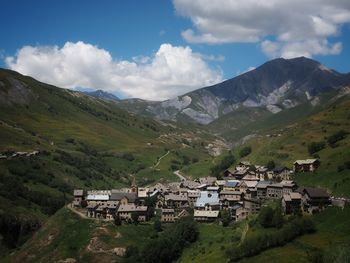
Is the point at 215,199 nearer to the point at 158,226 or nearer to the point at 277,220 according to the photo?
the point at 158,226

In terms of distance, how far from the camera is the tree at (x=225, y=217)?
136 meters

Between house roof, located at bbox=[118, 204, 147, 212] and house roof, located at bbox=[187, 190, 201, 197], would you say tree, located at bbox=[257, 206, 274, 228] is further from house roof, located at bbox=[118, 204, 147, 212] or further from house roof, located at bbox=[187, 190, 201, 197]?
house roof, located at bbox=[187, 190, 201, 197]

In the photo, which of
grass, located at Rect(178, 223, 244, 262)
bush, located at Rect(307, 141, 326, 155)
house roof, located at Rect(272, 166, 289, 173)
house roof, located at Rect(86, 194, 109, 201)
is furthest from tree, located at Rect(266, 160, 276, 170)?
house roof, located at Rect(86, 194, 109, 201)

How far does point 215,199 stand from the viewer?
15450 cm

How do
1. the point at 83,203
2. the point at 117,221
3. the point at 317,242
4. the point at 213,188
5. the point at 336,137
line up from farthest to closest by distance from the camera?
the point at 336,137 < the point at 213,188 < the point at 83,203 < the point at 117,221 < the point at 317,242

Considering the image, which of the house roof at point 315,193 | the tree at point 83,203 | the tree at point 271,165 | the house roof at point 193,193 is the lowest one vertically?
the tree at point 83,203

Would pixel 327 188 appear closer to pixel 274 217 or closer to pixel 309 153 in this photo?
pixel 274 217

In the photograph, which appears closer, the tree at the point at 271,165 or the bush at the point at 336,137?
the tree at the point at 271,165

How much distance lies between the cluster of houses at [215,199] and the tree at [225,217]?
1568 mm

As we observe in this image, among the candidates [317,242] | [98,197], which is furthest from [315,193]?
[98,197]

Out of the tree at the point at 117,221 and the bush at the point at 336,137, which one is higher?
the bush at the point at 336,137

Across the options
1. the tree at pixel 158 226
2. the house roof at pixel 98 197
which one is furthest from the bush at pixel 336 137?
the house roof at pixel 98 197

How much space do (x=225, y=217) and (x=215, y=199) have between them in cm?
1728

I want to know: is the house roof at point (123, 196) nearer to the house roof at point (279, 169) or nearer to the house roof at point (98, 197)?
the house roof at point (98, 197)
